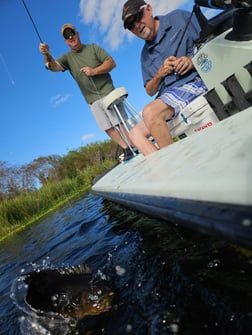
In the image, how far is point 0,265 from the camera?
366cm

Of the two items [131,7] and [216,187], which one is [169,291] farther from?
[131,7]

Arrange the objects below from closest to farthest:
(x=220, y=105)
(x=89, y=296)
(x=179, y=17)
Answer: (x=89, y=296), (x=220, y=105), (x=179, y=17)

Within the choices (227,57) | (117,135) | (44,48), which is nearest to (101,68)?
(44,48)

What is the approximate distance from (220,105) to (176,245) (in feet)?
3.65

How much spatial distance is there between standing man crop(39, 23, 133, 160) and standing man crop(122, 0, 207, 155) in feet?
4.05

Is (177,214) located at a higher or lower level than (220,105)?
lower

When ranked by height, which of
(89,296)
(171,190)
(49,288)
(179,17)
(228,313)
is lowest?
(228,313)

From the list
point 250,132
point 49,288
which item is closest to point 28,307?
point 49,288

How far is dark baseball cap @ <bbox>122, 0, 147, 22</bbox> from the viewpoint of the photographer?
253cm

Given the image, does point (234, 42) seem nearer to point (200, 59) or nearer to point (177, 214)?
point (200, 59)

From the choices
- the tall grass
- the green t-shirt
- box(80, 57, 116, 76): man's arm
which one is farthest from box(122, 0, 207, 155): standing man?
the tall grass

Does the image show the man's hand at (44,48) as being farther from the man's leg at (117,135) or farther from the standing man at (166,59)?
the standing man at (166,59)

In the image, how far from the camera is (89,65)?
420 centimetres

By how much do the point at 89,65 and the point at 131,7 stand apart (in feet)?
5.79
